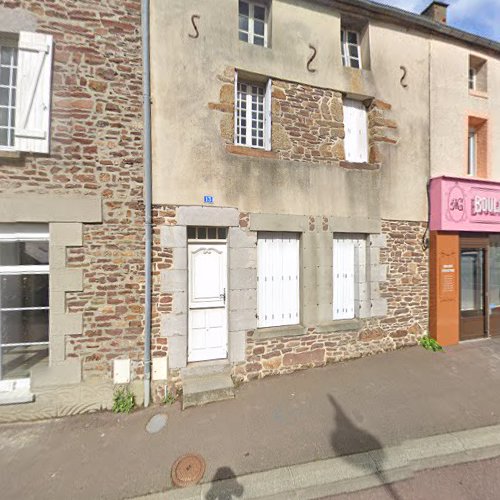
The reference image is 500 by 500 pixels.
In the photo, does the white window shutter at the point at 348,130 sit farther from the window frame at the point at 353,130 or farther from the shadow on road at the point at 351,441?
the shadow on road at the point at 351,441

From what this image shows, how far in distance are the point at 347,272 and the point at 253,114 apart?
3418 mm

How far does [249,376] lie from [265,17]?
6214 mm

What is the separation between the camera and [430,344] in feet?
18.8

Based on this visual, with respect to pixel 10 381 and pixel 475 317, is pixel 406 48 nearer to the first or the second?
pixel 475 317

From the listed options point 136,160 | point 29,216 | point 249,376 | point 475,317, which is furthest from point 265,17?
point 475,317

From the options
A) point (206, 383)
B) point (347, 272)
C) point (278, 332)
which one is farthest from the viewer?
point (347, 272)

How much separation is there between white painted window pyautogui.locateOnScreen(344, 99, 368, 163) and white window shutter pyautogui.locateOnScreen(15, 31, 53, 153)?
16.2 feet

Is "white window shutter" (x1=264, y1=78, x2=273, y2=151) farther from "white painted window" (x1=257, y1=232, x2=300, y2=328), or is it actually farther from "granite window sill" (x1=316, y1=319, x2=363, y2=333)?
"granite window sill" (x1=316, y1=319, x2=363, y2=333)

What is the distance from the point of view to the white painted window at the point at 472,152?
6.55 meters

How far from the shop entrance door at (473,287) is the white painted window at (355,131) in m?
2.97

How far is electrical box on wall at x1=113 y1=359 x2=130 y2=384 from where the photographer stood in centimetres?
401

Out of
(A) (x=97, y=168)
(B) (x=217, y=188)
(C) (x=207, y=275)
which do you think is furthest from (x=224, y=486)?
(A) (x=97, y=168)

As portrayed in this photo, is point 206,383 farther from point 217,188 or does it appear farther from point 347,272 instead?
point 347,272

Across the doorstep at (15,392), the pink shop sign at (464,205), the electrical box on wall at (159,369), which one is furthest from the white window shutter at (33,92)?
the pink shop sign at (464,205)
